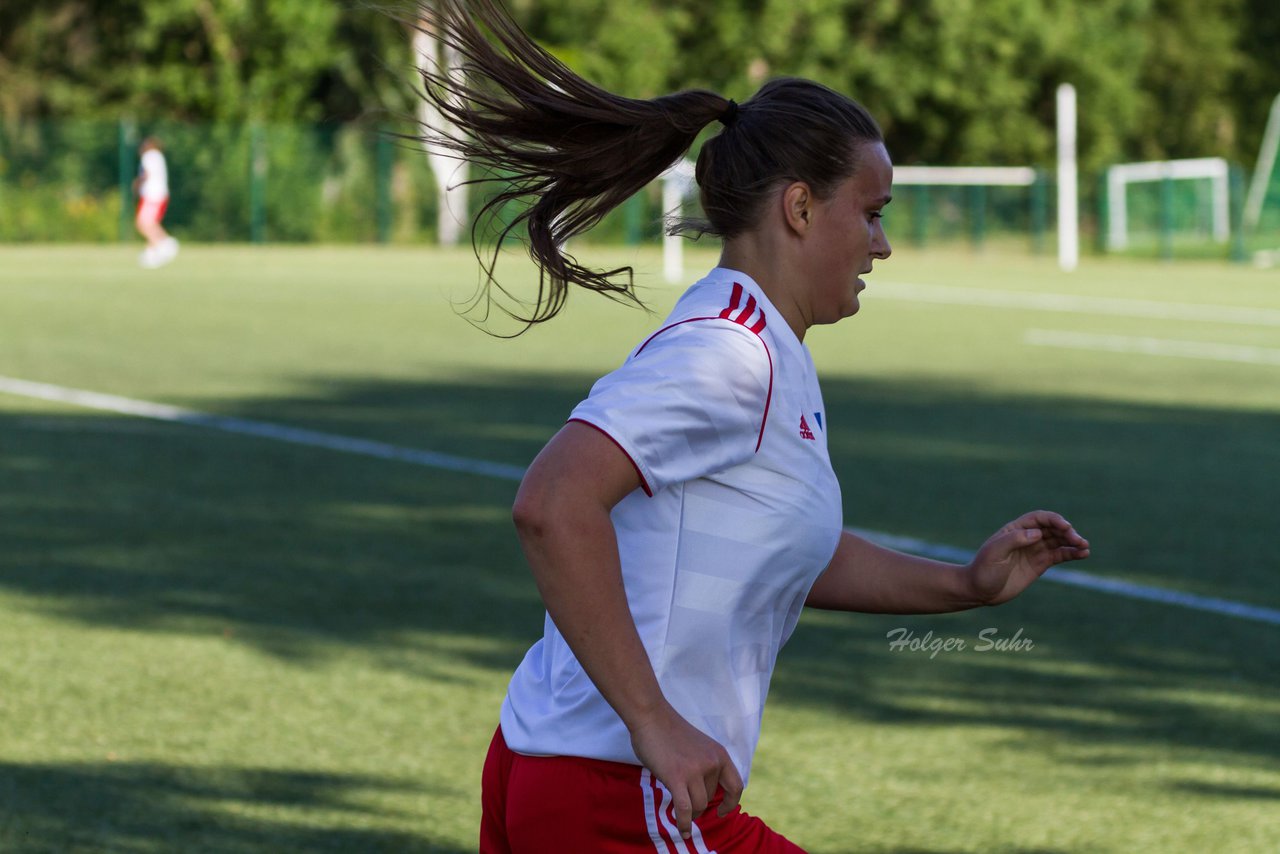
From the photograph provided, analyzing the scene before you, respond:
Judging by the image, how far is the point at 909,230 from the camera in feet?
145

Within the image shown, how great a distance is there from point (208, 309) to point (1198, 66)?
5056 centimetres

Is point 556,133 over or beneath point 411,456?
over

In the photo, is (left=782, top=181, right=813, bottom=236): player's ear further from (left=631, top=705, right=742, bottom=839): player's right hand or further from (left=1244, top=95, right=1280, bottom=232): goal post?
(left=1244, top=95, right=1280, bottom=232): goal post

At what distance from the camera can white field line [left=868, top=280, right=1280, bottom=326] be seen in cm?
2394

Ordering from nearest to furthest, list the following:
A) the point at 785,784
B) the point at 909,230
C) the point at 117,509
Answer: the point at 785,784 < the point at 117,509 < the point at 909,230

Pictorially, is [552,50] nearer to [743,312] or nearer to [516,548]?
[516,548]

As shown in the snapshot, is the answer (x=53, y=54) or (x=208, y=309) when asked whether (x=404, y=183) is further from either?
(x=208, y=309)

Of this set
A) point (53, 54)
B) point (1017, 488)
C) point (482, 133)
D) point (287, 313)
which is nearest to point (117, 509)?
point (1017, 488)

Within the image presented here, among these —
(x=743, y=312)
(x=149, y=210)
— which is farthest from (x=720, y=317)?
(x=149, y=210)

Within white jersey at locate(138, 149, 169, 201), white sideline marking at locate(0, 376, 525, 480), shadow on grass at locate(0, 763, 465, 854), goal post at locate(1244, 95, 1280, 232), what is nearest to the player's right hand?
shadow on grass at locate(0, 763, 465, 854)

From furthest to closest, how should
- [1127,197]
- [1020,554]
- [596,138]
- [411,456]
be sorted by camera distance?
[1127,197]
[411,456]
[1020,554]
[596,138]

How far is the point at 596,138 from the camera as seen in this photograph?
9.08ft

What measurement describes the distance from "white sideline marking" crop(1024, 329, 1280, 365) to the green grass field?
1486 mm

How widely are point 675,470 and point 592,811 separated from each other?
506 mm
